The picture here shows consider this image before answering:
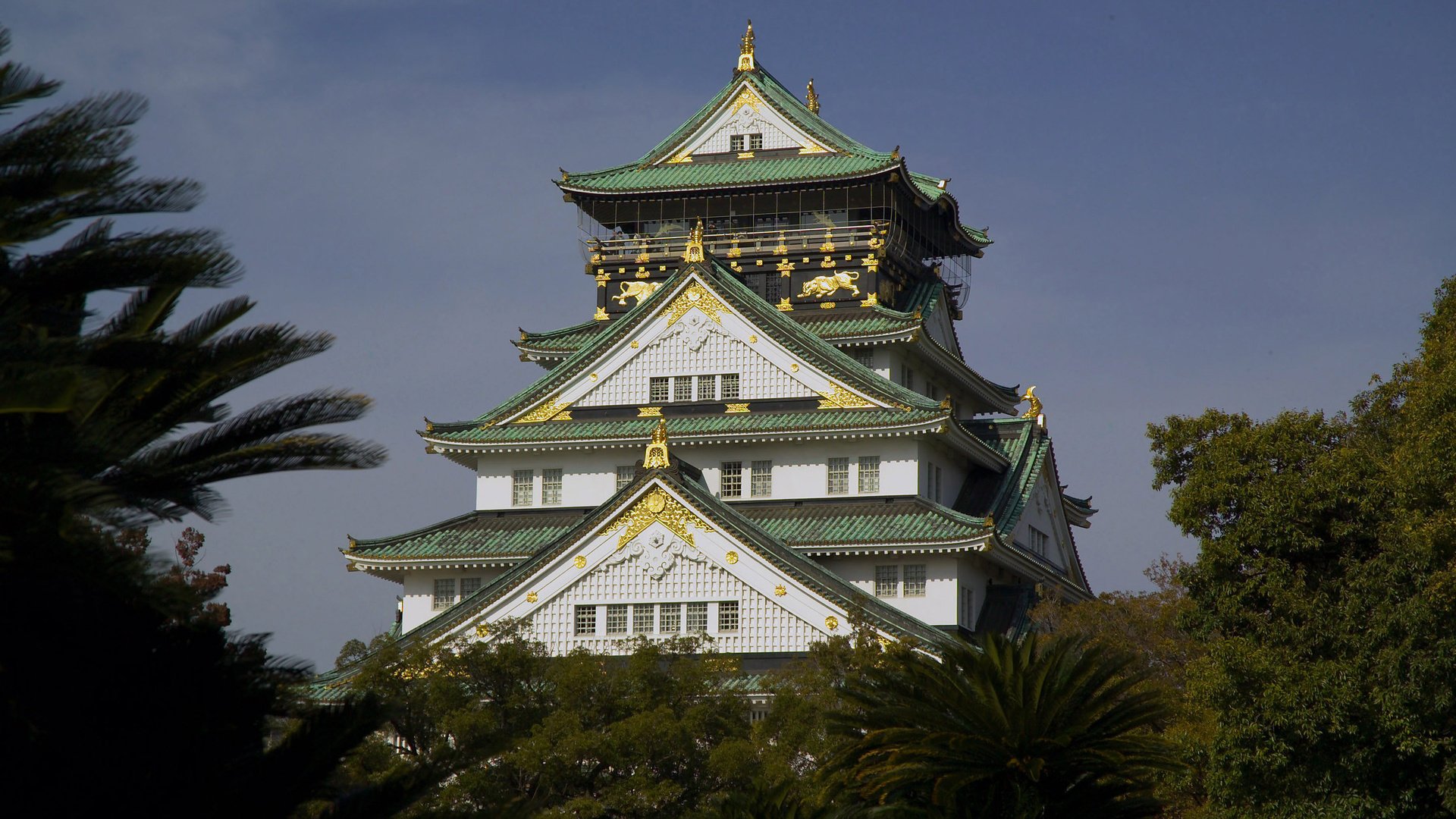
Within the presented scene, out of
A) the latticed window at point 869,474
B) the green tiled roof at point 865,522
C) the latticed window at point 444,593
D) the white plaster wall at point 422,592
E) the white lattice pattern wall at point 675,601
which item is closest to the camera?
the white lattice pattern wall at point 675,601

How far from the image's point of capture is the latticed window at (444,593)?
53938 mm

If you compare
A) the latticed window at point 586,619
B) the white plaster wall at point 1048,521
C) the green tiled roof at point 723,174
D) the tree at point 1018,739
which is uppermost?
the green tiled roof at point 723,174

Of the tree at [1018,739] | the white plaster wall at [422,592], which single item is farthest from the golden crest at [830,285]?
the tree at [1018,739]

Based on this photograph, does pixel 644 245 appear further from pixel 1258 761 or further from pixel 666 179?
pixel 1258 761

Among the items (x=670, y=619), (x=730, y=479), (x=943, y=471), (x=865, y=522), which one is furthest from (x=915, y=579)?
(x=670, y=619)

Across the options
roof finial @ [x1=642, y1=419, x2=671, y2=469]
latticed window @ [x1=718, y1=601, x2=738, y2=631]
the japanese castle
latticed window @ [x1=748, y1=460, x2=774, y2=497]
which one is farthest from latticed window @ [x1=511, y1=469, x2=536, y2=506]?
latticed window @ [x1=718, y1=601, x2=738, y2=631]

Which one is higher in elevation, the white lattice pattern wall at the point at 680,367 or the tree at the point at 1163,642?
the white lattice pattern wall at the point at 680,367

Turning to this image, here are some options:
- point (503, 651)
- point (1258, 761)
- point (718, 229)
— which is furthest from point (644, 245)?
point (1258, 761)

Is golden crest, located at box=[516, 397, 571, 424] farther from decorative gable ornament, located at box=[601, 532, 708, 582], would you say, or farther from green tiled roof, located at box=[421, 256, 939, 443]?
decorative gable ornament, located at box=[601, 532, 708, 582]

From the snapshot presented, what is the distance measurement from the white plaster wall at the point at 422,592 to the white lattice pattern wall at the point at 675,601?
229 inches

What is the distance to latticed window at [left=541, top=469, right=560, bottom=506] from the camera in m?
54.7

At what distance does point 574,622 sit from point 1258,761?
65.8 ft

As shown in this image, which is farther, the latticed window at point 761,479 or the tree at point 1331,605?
the latticed window at point 761,479

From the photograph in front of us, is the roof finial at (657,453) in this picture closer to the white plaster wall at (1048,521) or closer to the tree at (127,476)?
the white plaster wall at (1048,521)
